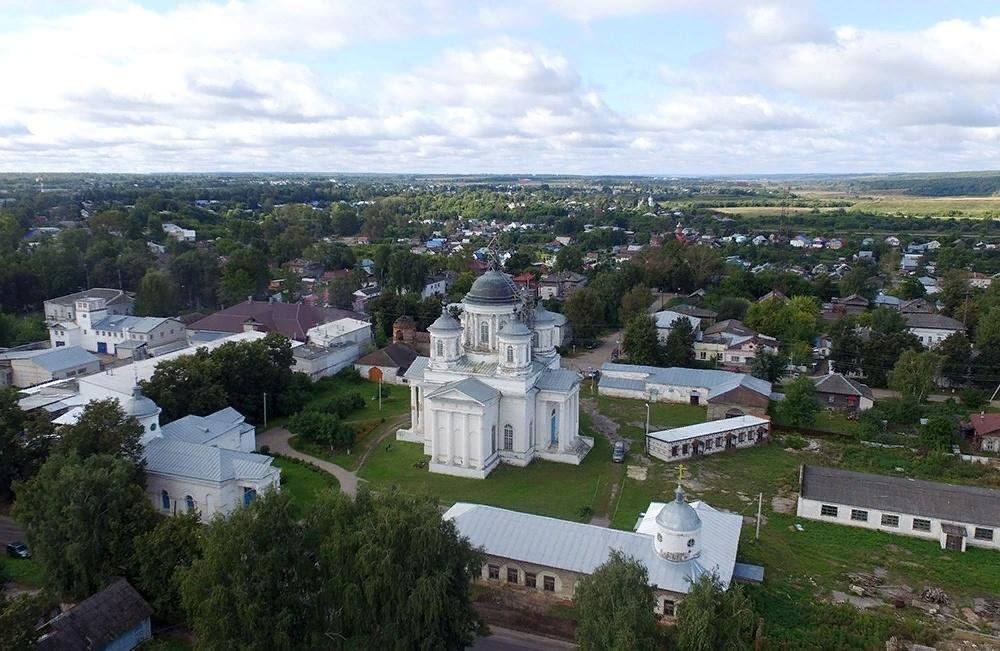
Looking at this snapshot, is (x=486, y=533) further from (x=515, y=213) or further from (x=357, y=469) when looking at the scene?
(x=515, y=213)

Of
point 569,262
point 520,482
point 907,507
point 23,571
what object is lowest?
point 520,482

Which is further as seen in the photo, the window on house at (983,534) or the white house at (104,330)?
the white house at (104,330)

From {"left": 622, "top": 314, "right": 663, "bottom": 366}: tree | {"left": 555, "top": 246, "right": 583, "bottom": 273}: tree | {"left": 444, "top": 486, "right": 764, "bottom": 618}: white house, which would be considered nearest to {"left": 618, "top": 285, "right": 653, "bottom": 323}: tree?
{"left": 622, "top": 314, "right": 663, "bottom": 366}: tree

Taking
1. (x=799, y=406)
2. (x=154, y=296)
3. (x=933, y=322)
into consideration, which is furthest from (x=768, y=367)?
(x=154, y=296)

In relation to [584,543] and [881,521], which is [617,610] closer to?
[584,543]

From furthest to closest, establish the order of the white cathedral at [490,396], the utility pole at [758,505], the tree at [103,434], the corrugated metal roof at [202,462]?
1. the white cathedral at [490,396]
2. the corrugated metal roof at [202,462]
3. the utility pole at [758,505]
4. the tree at [103,434]

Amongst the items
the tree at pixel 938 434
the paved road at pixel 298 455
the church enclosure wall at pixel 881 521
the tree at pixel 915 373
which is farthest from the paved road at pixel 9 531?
the tree at pixel 915 373

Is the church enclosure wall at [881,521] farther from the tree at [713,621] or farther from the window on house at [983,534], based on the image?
the tree at [713,621]
